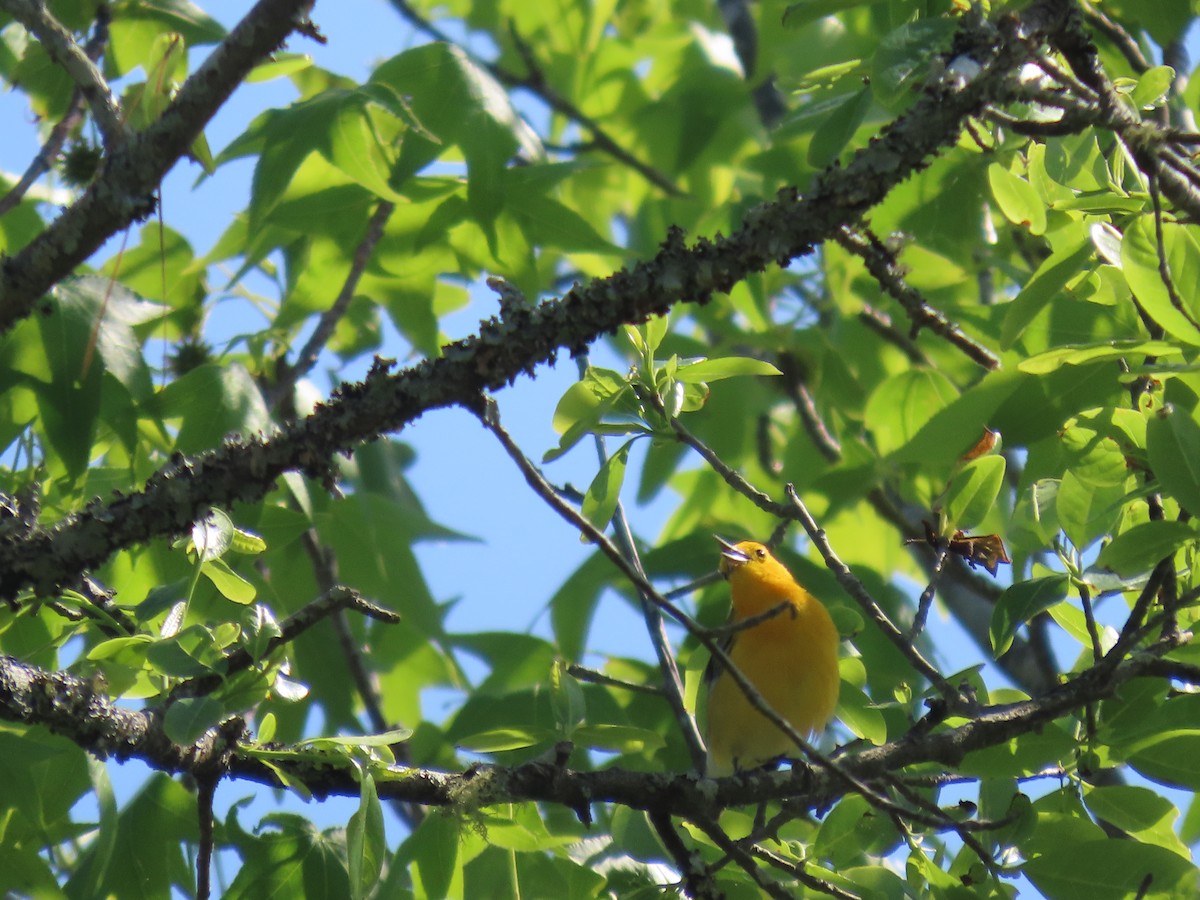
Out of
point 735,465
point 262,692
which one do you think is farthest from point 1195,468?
point 735,465

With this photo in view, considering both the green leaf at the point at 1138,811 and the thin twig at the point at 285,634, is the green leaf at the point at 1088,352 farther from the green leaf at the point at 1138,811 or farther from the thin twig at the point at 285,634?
the thin twig at the point at 285,634

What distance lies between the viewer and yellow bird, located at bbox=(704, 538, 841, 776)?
13.9 feet

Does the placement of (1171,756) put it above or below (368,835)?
above

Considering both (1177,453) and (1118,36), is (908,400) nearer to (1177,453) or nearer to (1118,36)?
(1118,36)

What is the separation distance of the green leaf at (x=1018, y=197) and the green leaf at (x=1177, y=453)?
1.74ft

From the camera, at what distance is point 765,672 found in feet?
14.6

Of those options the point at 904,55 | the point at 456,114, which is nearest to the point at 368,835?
the point at 904,55

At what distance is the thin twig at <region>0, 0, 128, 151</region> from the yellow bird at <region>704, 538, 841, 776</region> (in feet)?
7.57

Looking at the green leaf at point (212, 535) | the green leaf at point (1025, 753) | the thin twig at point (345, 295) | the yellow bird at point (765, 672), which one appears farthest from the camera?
the yellow bird at point (765, 672)

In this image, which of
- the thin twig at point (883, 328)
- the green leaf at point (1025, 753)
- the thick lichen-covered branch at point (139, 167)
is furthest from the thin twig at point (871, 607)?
the thin twig at point (883, 328)

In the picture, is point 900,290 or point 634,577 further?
point 900,290

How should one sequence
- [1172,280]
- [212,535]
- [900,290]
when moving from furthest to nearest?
[900,290] < [212,535] < [1172,280]

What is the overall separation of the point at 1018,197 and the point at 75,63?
5.79ft

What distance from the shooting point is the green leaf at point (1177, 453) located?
167 cm
